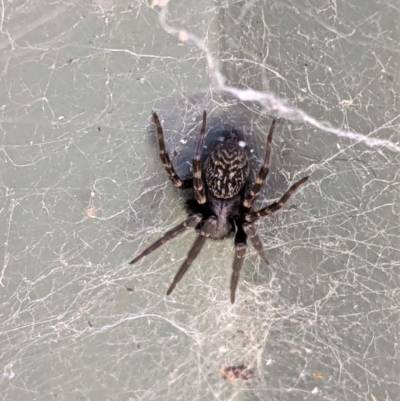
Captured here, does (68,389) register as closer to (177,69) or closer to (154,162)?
(154,162)

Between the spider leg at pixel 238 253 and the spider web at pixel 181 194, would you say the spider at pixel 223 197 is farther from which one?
the spider web at pixel 181 194

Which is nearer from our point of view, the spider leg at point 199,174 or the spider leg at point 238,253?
the spider leg at point 199,174

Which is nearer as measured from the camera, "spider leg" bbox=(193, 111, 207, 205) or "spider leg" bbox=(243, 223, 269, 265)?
"spider leg" bbox=(193, 111, 207, 205)

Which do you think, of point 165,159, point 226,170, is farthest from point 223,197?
point 165,159

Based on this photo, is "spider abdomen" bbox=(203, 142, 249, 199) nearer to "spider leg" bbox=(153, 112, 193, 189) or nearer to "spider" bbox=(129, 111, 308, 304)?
"spider" bbox=(129, 111, 308, 304)

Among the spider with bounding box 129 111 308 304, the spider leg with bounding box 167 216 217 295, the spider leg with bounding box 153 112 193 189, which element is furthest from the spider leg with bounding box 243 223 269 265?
the spider leg with bounding box 153 112 193 189

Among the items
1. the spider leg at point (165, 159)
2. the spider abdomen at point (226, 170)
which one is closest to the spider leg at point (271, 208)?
the spider abdomen at point (226, 170)

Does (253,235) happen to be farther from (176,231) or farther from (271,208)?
(176,231)

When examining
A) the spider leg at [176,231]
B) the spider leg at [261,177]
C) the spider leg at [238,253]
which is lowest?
the spider leg at [238,253]
